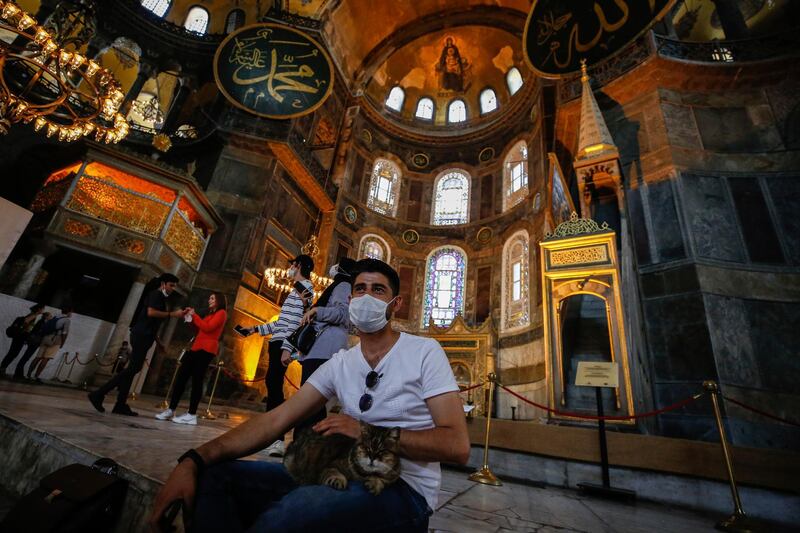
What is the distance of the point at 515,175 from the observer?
15859 mm

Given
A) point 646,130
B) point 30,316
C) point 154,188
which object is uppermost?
point 646,130

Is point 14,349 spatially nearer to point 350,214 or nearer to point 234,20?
point 350,214

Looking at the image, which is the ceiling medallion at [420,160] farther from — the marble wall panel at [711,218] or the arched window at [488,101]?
the marble wall panel at [711,218]

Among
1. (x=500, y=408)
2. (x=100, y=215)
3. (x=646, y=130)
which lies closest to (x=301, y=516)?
(x=646, y=130)

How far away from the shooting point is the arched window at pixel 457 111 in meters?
19.4

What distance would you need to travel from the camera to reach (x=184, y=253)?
33.7ft

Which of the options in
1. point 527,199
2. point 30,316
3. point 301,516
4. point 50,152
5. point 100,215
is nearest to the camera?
point 301,516

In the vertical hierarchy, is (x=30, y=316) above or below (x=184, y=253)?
below

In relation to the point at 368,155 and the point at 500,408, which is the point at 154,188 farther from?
the point at 500,408

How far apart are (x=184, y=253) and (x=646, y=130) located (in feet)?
40.1

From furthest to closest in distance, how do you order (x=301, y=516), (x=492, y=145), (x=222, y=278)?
(x=492, y=145) → (x=222, y=278) → (x=301, y=516)

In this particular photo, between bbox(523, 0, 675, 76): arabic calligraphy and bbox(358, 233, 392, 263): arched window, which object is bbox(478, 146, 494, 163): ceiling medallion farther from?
bbox(358, 233, 392, 263): arched window

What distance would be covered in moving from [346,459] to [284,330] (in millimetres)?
2264

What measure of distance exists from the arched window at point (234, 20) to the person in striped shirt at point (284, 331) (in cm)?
1787
